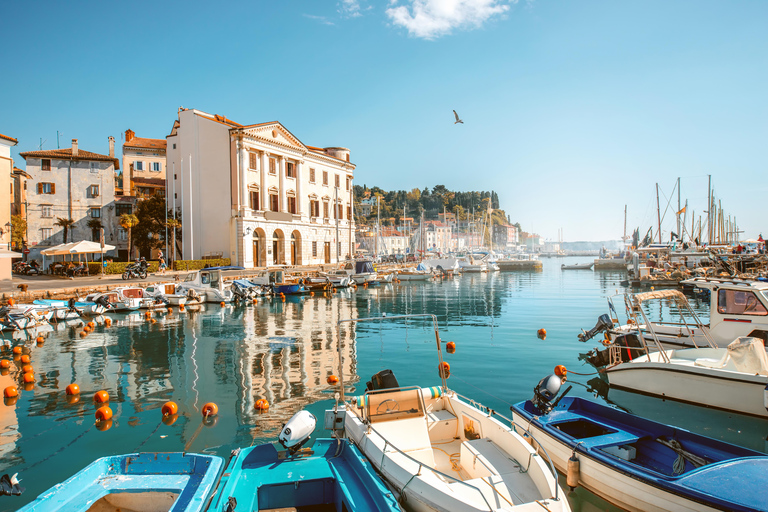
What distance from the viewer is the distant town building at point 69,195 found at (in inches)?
1580

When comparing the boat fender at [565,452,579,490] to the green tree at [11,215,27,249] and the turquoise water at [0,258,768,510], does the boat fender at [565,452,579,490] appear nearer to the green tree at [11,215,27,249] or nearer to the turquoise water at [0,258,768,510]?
the turquoise water at [0,258,768,510]

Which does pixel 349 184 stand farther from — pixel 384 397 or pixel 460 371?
pixel 384 397

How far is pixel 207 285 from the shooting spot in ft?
96.9

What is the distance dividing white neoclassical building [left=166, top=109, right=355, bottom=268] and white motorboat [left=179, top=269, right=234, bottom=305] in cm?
1024

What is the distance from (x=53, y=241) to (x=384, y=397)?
46.2 metres

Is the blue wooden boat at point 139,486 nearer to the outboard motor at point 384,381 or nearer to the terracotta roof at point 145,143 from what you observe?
the outboard motor at point 384,381

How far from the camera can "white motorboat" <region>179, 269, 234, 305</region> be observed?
28.8m

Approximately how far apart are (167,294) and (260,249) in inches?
685

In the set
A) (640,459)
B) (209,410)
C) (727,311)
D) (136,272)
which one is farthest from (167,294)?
(727,311)

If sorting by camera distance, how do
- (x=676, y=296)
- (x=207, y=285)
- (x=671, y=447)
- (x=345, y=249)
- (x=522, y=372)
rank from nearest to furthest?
(x=671, y=447) < (x=676, y=296) < (x=522, y=372) < (x=207, y=285) < (x=345, y=249)

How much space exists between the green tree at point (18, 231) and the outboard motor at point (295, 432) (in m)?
43.6

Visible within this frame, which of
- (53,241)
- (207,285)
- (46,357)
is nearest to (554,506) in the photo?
(46,357)

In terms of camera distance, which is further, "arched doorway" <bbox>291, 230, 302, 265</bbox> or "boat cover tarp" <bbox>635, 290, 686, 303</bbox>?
"arched doorway" <bbox>291, 230, 302, 265</bbox>

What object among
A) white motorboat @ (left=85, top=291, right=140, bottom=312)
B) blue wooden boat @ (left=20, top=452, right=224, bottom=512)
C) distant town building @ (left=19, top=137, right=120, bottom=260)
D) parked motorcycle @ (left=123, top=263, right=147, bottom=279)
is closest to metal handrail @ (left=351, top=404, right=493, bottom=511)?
blue wooden boat @ (left=20, top=452, right=224, bottom=512)
